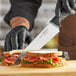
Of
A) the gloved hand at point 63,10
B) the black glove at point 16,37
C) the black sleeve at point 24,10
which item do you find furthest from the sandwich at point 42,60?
the black sleeve at point 24,10

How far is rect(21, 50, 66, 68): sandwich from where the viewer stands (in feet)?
3.15

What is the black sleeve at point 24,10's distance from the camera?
1480 mm

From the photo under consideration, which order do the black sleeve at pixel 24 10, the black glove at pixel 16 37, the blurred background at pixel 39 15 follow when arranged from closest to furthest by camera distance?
the black glove at pixel 16 37
the black sleeve at pixel 24 10
the blurred background at pixel 39 15

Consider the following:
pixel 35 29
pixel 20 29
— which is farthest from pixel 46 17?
pixel 20 29

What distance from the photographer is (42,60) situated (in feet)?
3.16

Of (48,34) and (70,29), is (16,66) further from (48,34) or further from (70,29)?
(70,29)

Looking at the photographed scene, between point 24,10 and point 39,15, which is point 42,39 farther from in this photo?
point 39,15

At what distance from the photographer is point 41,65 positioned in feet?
3.16

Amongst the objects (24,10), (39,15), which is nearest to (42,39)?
(24,10)

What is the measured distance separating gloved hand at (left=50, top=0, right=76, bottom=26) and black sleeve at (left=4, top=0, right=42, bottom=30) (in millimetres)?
374

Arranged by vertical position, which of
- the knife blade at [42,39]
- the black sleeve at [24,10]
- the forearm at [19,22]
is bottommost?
the knife blade at [42,39]

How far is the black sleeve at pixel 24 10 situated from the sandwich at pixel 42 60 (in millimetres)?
510

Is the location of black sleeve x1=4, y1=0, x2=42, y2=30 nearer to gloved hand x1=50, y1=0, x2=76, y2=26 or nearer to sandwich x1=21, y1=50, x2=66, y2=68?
gloved hand x1=50, y1=0, x2=76, y2=26

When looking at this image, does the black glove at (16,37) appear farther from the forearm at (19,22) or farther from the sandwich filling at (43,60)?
the sandwich filling at (43,60)
